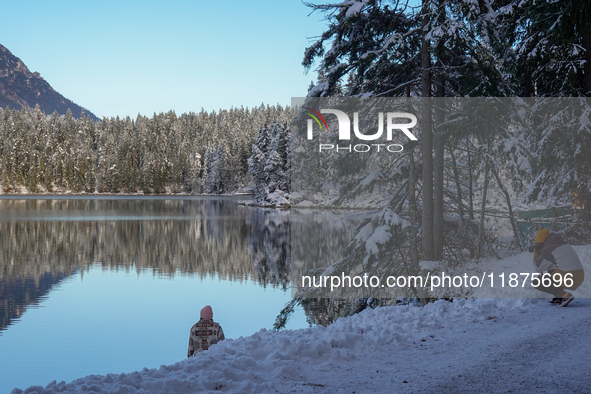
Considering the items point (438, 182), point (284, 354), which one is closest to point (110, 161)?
point (438, 182)

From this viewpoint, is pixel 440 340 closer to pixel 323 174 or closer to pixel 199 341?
pixel 199 341

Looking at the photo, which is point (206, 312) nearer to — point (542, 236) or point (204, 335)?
point (204, 335)

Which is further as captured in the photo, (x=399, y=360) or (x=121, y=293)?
(x=121, y=293)

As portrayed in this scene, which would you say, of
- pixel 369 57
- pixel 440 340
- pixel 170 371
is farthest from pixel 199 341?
pixel 369 57

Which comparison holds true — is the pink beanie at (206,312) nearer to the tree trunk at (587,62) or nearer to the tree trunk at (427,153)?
the tree trunk at (427,153)

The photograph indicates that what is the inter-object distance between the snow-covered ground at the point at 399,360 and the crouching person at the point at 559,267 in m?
0.72

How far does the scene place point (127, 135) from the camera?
144375mm

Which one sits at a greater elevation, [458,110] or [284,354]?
[458,110]

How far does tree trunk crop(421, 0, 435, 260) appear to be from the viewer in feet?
42.5

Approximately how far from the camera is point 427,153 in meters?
13.1

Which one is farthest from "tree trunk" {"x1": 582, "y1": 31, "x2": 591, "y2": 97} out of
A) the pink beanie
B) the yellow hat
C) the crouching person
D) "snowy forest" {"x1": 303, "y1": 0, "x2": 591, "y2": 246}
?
the pink beanie

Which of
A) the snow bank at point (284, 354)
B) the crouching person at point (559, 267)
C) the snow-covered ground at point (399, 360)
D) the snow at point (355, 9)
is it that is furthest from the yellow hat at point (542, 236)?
the snow at point (355, 9)

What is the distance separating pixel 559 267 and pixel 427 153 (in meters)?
4.36

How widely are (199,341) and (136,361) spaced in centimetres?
704
